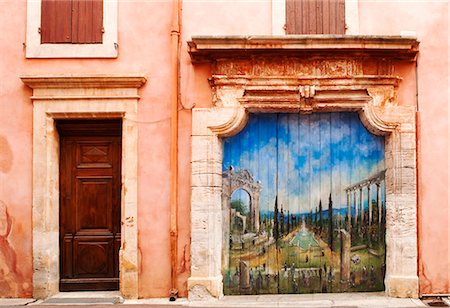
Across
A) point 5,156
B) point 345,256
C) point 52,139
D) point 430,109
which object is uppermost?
point 430,109

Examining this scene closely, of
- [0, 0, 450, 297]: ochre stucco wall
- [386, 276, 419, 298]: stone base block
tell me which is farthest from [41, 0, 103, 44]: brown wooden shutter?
[386, 276, 419, 298]: stone base block

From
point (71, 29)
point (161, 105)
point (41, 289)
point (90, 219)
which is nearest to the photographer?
point (41, 289)

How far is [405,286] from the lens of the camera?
7953mm

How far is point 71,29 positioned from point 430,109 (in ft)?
15.0

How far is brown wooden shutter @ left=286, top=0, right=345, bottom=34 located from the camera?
824cm

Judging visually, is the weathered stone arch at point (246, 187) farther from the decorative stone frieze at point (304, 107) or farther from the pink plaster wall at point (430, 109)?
the pink plaster wall at point (430, 109)

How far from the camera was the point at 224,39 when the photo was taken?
7.88 metres

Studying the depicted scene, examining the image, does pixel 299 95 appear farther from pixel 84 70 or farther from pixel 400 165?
pixel 84 70

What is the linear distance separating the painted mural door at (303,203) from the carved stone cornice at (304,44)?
36.1 inches

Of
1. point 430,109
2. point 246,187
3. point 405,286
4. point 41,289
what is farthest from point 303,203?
point 41,289

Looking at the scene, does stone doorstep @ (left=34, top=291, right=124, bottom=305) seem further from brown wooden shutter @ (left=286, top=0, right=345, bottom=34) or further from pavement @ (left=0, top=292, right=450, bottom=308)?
brown wooden shutter @ (left=286, top=0, right=345, bottom=34)

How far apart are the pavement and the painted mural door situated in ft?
1.03

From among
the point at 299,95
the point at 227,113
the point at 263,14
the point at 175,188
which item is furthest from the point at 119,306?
the point at 263,14

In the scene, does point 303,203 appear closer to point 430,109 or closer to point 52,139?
point 430,109
